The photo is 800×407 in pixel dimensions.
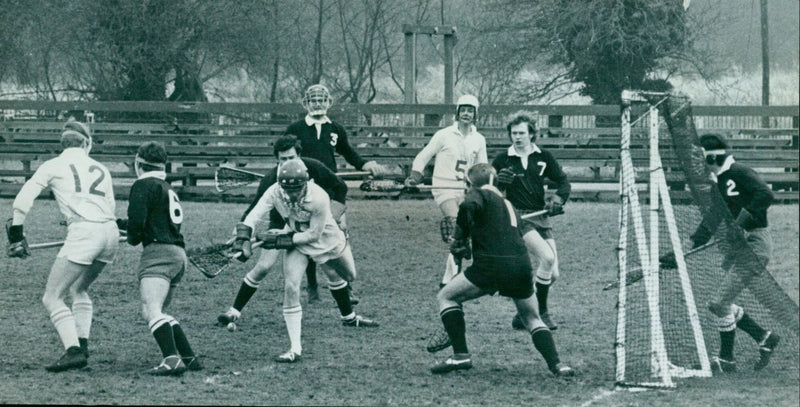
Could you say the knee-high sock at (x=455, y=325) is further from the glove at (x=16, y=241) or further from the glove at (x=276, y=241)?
the glove at (x=16, y=241)

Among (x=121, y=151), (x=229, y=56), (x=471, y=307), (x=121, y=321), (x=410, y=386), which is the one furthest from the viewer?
(x=121, y=151)

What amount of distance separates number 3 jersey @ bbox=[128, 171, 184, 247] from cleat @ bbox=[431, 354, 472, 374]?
197 cm

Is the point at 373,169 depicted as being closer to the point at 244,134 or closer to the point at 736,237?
the point at 736,237

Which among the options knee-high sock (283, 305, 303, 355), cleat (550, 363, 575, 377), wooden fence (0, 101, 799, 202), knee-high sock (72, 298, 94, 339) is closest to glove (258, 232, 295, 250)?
knee-high sock (283, 305, 303, 355)

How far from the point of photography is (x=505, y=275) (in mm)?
7160

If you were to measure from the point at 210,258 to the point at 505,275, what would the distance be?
231 centimetres

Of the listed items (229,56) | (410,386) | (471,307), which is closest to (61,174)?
(410,386)

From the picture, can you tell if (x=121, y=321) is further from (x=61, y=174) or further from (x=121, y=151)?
(x=121, y=151)

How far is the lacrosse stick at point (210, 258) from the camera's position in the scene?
8016 millimetres

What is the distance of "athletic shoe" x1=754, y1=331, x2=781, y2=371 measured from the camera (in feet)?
25.0

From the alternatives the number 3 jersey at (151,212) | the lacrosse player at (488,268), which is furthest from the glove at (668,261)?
the number 3 jersey at (151,212)

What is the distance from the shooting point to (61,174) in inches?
298

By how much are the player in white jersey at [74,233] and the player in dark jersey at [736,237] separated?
13.8 feet

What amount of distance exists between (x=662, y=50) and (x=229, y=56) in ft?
22.9
